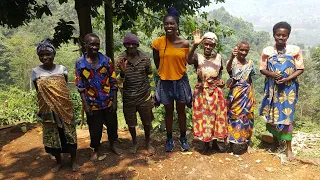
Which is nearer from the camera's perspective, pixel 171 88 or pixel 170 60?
pixel 170 60

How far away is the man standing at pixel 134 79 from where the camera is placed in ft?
11.7

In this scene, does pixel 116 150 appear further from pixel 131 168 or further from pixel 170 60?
pixel 170 60

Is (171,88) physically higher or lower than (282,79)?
lower

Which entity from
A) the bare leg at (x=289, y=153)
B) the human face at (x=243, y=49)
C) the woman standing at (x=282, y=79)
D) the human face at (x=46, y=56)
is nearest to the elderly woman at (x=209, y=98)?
the human face at (x=243, y=49)

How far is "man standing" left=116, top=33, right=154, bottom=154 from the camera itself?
11.7 feet

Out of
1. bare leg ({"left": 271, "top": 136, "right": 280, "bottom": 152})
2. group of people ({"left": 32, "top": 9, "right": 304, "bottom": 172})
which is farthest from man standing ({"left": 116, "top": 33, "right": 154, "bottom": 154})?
bare leg ({"left": 271, "top": 136, "right": 280, "bottom": 152})

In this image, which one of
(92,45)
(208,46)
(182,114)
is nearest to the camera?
(92,45)

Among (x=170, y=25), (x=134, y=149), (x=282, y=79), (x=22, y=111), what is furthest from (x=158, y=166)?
(x=22, y=111)

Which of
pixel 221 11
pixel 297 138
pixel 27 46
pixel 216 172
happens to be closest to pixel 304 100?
pixel 297 138

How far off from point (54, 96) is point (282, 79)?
2875 mm

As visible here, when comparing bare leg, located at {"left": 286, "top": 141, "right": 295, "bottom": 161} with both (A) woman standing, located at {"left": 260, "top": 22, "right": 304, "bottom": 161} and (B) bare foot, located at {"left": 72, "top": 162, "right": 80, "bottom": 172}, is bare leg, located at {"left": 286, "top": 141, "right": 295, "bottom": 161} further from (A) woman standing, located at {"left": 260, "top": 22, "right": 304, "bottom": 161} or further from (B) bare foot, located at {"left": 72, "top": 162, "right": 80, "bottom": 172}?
(B) bare foot, located at {"left": 72, "top": 162, "right": 80, "bottom": 172}

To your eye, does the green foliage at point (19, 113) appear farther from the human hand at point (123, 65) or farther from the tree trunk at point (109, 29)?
the human hand at point (123, 65)

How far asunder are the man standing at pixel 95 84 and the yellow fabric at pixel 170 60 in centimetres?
67

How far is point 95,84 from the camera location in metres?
3.43
